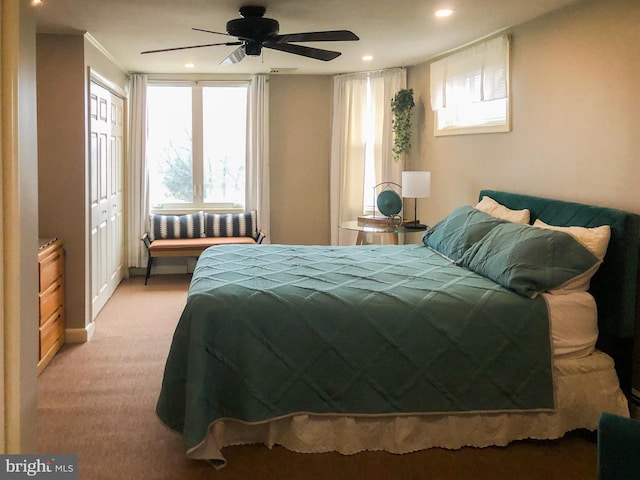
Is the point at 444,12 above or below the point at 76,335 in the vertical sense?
above

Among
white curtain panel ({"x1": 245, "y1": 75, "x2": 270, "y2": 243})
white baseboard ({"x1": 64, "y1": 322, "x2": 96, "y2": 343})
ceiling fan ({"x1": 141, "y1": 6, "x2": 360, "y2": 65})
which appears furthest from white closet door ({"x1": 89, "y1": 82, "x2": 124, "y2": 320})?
ceiling fan ({"x1": 141, "y1": 6, "x2": 360, "y2": 65})

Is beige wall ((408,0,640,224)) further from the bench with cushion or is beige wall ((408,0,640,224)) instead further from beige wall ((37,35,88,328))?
beige wall ((37,35,88,328))

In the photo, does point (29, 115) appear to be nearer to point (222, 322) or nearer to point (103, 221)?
point (222, 322)

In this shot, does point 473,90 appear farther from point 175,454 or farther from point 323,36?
point 175,454

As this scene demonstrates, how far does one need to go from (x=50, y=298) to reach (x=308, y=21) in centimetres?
266

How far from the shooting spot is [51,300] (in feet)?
13.4

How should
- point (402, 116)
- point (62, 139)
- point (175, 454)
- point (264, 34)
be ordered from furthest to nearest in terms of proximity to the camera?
point (402, 116) < point (62, 139) < point (264, 34) < point (175, 454)

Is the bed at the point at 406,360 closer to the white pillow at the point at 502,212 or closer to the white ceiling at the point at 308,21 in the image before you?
the white pillow at the point at 502,212

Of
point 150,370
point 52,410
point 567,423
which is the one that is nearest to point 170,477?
point 52,410

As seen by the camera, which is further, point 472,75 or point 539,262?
point 472,75

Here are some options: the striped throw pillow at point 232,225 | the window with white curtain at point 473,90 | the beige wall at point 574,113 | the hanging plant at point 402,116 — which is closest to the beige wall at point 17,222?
the beige wall at point 574,113

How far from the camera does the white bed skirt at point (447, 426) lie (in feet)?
9.27

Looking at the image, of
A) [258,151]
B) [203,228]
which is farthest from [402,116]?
[203,228]

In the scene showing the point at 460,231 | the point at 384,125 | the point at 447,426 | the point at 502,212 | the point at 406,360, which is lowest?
the point at 447,426
